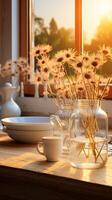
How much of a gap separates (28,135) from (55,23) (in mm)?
1063

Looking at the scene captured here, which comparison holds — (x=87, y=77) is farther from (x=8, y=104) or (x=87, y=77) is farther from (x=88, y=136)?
(x=8, y=104)

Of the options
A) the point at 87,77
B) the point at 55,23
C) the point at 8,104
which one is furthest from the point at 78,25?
the point at 87,77

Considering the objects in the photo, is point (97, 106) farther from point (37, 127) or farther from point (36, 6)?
point (36, 6)

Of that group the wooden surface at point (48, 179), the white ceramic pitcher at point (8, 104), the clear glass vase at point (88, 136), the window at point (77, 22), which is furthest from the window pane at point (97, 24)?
the wooden surface at point (48, 179)

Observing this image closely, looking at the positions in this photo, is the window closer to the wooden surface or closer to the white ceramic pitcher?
the white ceramic pitcher

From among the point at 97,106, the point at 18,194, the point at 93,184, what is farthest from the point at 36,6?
the point at 93,184

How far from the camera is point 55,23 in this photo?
2469 mm

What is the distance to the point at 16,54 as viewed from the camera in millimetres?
2578

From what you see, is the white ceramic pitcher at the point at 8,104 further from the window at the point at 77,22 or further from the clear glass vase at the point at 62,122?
the clear glass vase at the point at 62,122

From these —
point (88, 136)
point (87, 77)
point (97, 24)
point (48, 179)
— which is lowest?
point (48, 179)

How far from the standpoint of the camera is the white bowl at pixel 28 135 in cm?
157

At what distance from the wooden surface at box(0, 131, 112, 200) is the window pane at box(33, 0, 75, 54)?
113 centimetres

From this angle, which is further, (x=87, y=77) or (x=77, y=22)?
(x=77, y=22)

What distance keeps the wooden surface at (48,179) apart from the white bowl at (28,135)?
16 centimetres
